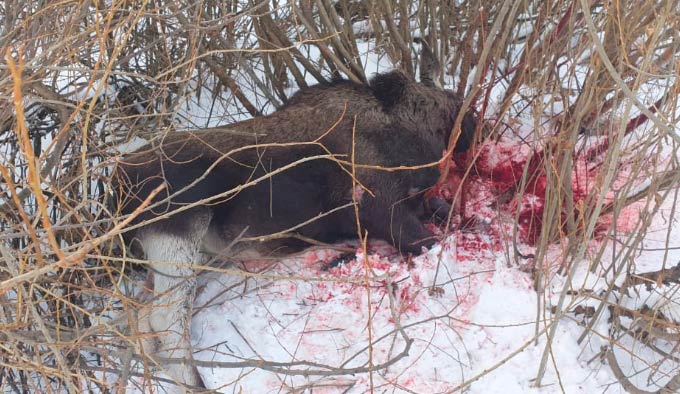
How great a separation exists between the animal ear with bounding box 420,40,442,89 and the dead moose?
6.0 inches

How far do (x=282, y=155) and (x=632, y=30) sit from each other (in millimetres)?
1955

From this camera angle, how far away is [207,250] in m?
4.21

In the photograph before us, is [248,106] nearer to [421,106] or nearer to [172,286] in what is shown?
[421,106]

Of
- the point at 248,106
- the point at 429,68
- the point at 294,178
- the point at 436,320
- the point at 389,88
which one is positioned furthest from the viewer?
the point at 248,106

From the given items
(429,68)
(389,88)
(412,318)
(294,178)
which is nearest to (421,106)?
(389,88)

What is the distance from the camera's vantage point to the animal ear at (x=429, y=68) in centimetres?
450

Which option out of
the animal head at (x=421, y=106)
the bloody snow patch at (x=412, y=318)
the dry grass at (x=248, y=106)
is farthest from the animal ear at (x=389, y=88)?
the bloody snow patch at (x=412, y=318)

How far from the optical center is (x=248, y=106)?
5.02m

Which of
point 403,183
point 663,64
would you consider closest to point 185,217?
point 403,183

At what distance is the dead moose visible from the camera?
3941mm

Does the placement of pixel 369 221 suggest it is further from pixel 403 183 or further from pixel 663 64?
pixel 663 64

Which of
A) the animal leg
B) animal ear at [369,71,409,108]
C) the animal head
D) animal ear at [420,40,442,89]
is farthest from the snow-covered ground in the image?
animal ear at [369,71,409,108]

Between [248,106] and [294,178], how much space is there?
113 cm

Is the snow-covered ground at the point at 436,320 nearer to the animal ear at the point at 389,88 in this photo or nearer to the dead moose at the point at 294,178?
the dead moose at the point at 294,178
